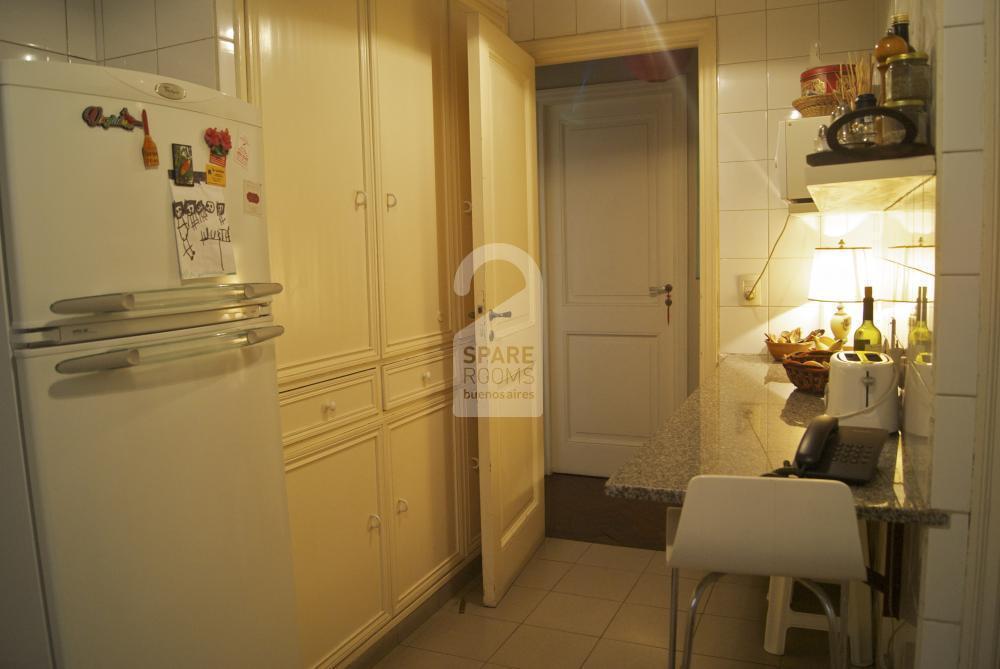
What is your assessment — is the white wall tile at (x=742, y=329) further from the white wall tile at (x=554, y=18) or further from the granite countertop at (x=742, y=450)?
the white wall tile at (x=554, y=18)

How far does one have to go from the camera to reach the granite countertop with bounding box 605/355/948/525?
4.80ft

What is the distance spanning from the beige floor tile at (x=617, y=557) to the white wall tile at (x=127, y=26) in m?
2.44

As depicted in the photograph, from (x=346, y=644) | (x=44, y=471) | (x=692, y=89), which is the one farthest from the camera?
(x=692, y=89)

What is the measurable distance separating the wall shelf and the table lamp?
0.68 metres

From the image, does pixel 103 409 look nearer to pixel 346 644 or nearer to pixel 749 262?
pixel 346 644

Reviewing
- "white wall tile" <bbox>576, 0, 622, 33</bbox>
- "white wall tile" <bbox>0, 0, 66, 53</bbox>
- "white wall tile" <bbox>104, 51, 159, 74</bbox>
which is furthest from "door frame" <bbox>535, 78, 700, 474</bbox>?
"white wall tile" <bbox>0, 0, 66, 53</bbox>

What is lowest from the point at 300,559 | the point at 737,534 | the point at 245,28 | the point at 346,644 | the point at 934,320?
the point at 346,644

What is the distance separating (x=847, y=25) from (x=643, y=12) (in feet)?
2.52

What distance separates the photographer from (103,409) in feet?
4.30

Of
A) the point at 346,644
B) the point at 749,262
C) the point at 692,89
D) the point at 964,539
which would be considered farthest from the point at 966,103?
the point at 692,89

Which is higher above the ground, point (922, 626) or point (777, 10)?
point (777, 10)

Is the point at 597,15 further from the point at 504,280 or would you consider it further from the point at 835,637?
the point at 835,637

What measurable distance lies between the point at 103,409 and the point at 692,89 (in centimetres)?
344

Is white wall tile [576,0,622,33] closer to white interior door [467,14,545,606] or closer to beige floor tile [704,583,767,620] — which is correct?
white interior door [467,14,545,606]
